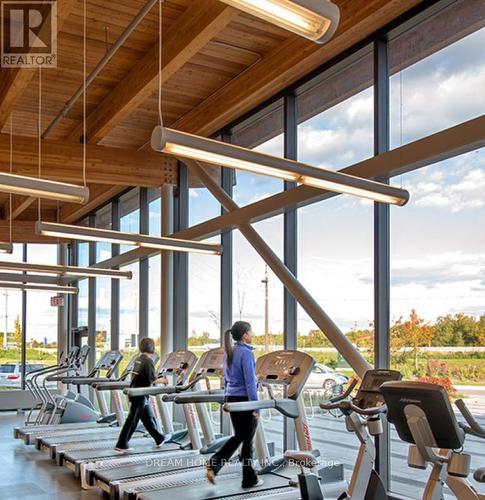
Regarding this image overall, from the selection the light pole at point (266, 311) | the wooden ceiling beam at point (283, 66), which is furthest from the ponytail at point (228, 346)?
the wooden ceiling beam at point (283, 66)

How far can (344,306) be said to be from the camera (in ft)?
21.5

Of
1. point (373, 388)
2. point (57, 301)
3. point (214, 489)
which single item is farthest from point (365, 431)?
point (57, 301)

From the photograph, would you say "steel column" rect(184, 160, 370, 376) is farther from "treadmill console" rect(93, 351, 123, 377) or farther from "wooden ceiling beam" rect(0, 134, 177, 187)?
"treadmill console" rect(93, 351, 123, 377)

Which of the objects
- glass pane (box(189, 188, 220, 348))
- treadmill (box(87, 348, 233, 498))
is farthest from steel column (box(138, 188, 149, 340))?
treadmill (box(87, 348, 233, 498))

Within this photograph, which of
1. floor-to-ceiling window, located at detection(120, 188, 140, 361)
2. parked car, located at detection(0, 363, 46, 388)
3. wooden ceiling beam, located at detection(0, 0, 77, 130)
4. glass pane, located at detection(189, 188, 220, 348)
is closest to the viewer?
wooden ceiling beam, located at detection(0, 0, 77, 130)

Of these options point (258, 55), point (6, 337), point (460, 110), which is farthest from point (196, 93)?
point (6, 337)

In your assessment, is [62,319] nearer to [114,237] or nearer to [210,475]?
[114,237]

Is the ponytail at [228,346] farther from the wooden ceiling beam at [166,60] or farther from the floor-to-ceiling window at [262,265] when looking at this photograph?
the wooden ceiling beam at [166,60]

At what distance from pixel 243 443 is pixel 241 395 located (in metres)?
0.43

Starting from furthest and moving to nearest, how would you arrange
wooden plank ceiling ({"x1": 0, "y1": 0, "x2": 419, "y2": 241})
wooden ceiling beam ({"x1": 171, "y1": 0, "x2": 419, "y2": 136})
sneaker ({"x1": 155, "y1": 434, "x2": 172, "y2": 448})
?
sneaker ({"x1": 155, "y1": 434, "x2": 172, "y2": 448}) < wooden plank ceiling ({"x1": 0, "y1": 0, "x2": 419, "y2": 241}) < wooden ceiling beam ({"x1": 171, "y1": 0, "x2": 419, "y2": 136})

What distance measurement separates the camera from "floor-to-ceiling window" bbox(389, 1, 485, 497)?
5.28m

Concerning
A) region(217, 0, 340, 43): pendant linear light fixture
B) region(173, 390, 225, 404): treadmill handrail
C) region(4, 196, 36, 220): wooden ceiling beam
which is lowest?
region(173, 390, 225, 404): treadmill handrail

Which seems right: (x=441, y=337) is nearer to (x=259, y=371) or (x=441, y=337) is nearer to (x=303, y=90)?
(x=259, y=371)

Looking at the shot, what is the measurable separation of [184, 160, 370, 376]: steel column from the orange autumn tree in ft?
1.28
